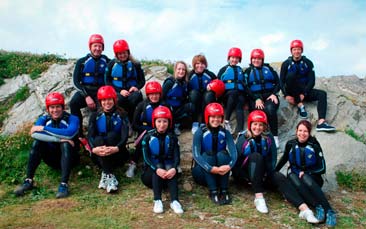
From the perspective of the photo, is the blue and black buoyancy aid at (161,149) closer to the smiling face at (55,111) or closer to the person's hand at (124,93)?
the smiling face at (55,111)

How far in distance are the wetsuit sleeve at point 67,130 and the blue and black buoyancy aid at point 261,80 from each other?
182 inches

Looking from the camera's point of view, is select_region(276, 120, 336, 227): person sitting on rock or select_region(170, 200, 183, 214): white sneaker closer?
select_region(170, 200, 183, 214): white sneaker

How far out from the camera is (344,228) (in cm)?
740

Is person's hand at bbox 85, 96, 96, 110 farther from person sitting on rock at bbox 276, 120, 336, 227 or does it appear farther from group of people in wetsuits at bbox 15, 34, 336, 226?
person sitting on rock at bbox 276, 120, 336, 227

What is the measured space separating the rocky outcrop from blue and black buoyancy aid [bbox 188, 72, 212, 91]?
1.23 m

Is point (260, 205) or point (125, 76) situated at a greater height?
point (125, 76)

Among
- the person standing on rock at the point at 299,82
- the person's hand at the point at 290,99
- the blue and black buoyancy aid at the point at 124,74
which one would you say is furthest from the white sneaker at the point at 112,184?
the person's hand at the point at 290,99

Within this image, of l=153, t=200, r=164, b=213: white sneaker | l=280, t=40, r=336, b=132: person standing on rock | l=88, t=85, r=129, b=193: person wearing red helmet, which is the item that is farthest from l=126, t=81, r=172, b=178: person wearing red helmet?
l=280, t=40, r=336, b=132: person standing on rock

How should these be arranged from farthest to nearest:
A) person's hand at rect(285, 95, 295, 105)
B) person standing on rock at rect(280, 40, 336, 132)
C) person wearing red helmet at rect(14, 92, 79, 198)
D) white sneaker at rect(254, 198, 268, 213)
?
person's hand at rect(285, 95, 295, 105), person standing on rock at rect(280, 40, 336, 132), person wearing red helmet at rect(14, 92, 79, 198), white sneaker at rect(254, 198, 268, 213)

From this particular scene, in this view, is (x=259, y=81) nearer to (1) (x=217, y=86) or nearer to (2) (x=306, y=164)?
(1) (x=217, y=86)

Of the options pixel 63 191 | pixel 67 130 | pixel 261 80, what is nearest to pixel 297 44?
pixel 261 80

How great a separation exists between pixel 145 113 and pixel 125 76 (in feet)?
4.85

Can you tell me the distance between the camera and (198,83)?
420 inches

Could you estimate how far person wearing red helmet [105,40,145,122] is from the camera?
10.3m
